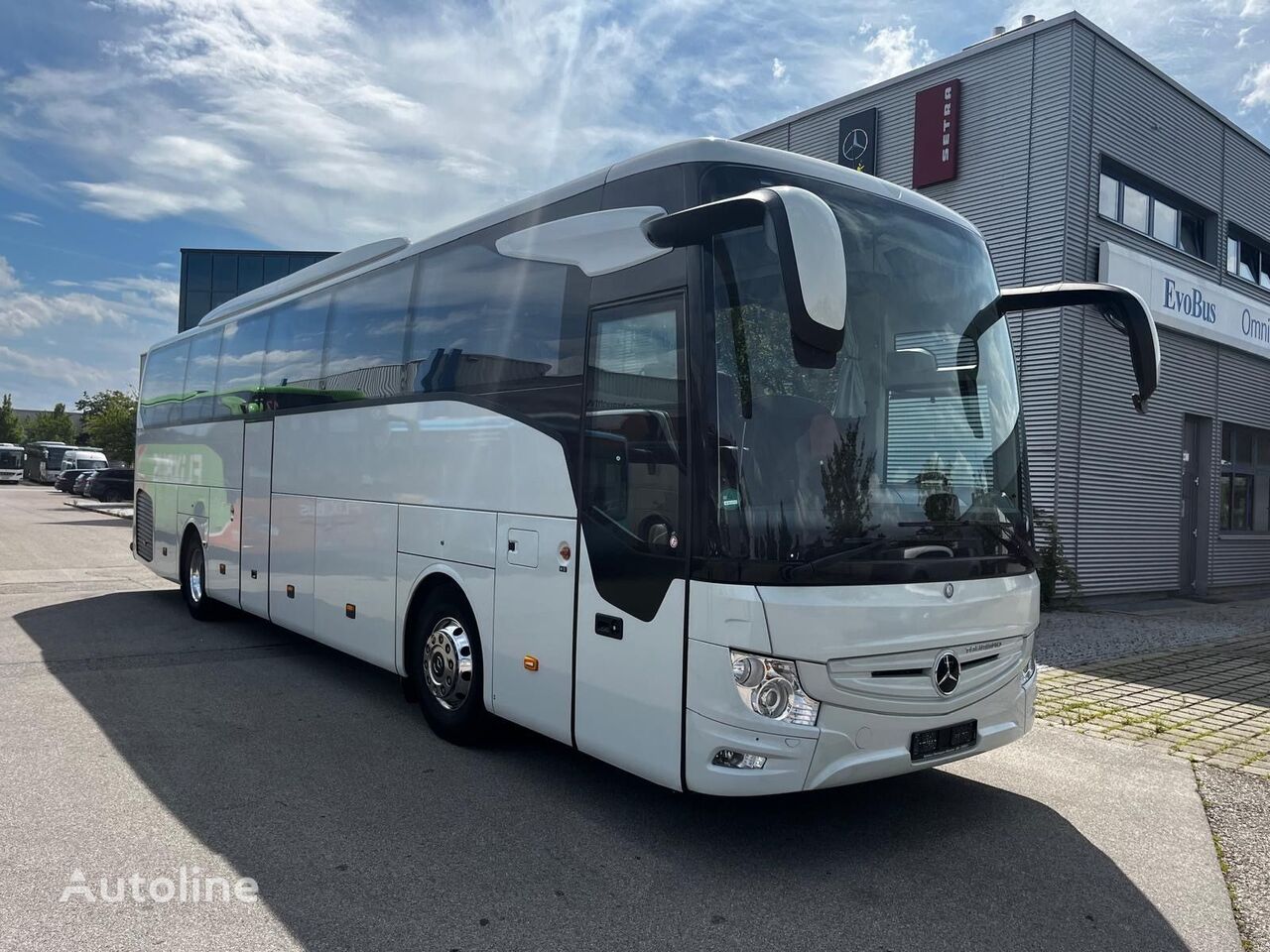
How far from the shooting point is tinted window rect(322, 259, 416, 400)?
7191mm

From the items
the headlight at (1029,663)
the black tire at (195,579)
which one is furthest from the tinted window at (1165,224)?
the black tire at (195,579)

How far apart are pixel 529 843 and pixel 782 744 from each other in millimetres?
1331

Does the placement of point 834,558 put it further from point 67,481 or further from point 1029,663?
point 67,481

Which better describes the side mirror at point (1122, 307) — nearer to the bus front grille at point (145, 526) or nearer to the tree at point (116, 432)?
the bus front grille at point (145, 526)

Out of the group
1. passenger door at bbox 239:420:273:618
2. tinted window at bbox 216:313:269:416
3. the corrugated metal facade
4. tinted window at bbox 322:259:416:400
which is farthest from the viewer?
the corrugated metal facade

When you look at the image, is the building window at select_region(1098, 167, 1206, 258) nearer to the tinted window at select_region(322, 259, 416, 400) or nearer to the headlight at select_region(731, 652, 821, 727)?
the tinted window at select_region(322, 259, 416, 400)

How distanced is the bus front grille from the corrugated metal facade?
11.5 meters

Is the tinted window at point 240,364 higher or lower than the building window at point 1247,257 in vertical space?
lower

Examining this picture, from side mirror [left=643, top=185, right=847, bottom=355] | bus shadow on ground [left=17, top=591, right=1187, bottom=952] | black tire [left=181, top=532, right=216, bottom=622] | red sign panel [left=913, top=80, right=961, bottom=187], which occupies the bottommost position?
bus shadow on ground [left=17, top=591, right=1187, bottom=952]

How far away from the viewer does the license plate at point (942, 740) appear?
4543 mm

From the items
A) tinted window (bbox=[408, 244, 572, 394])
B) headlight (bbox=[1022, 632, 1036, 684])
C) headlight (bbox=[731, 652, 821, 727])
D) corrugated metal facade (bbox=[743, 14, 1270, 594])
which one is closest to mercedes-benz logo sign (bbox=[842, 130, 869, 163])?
corrugated metal facade (bbox=[743, 14, 1270, 594])

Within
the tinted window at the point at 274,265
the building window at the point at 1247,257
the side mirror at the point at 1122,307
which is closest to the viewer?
the side mirror at the point at 1122,307

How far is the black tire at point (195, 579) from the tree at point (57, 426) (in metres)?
89.3

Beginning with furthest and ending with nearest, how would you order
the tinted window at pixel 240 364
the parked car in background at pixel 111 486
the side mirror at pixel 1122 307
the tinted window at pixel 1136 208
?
the parked car in background at pixel 111 486 → the tinted window at pixel 1136 208 → the tinted window at pixel 240 364 → the side mirror at pixel 1122 307
